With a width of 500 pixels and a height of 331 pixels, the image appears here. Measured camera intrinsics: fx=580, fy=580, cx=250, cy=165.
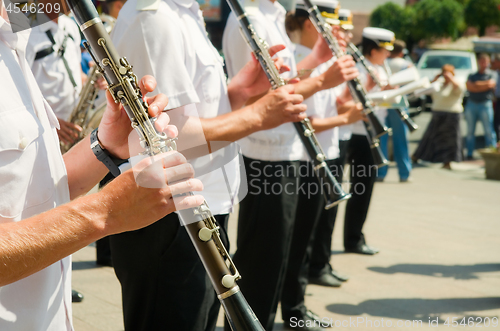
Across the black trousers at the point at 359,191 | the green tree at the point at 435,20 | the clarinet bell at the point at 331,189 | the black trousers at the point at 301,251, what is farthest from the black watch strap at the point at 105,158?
the green tree at the point at 435,20

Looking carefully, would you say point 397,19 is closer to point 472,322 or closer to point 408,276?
point 408,276

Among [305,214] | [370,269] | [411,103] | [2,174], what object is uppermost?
[2,174]

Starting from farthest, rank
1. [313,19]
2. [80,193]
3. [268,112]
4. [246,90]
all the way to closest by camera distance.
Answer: [313,19] < [246,90] < [268,112] < [80,193]

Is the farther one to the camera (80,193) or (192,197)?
(80,193)

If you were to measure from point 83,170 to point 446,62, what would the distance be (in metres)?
14.8

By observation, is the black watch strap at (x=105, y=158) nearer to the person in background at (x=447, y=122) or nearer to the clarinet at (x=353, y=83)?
the clarinet at (x=353, y=83)

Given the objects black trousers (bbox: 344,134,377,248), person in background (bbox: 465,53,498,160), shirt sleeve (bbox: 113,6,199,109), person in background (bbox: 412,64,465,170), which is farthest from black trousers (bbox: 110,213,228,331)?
person in background (bbox: 465,53,498,160)

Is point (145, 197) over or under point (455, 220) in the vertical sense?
over

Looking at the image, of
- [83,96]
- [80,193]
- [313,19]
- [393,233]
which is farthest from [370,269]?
[80,193]

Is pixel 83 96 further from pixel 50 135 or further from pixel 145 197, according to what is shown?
pixel 145 197

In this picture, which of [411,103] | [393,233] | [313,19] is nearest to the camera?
[313,19]

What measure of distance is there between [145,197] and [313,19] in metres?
2.51

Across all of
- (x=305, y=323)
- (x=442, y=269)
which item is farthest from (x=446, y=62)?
→ (x=305, y=323)

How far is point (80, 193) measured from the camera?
4.87 feet
